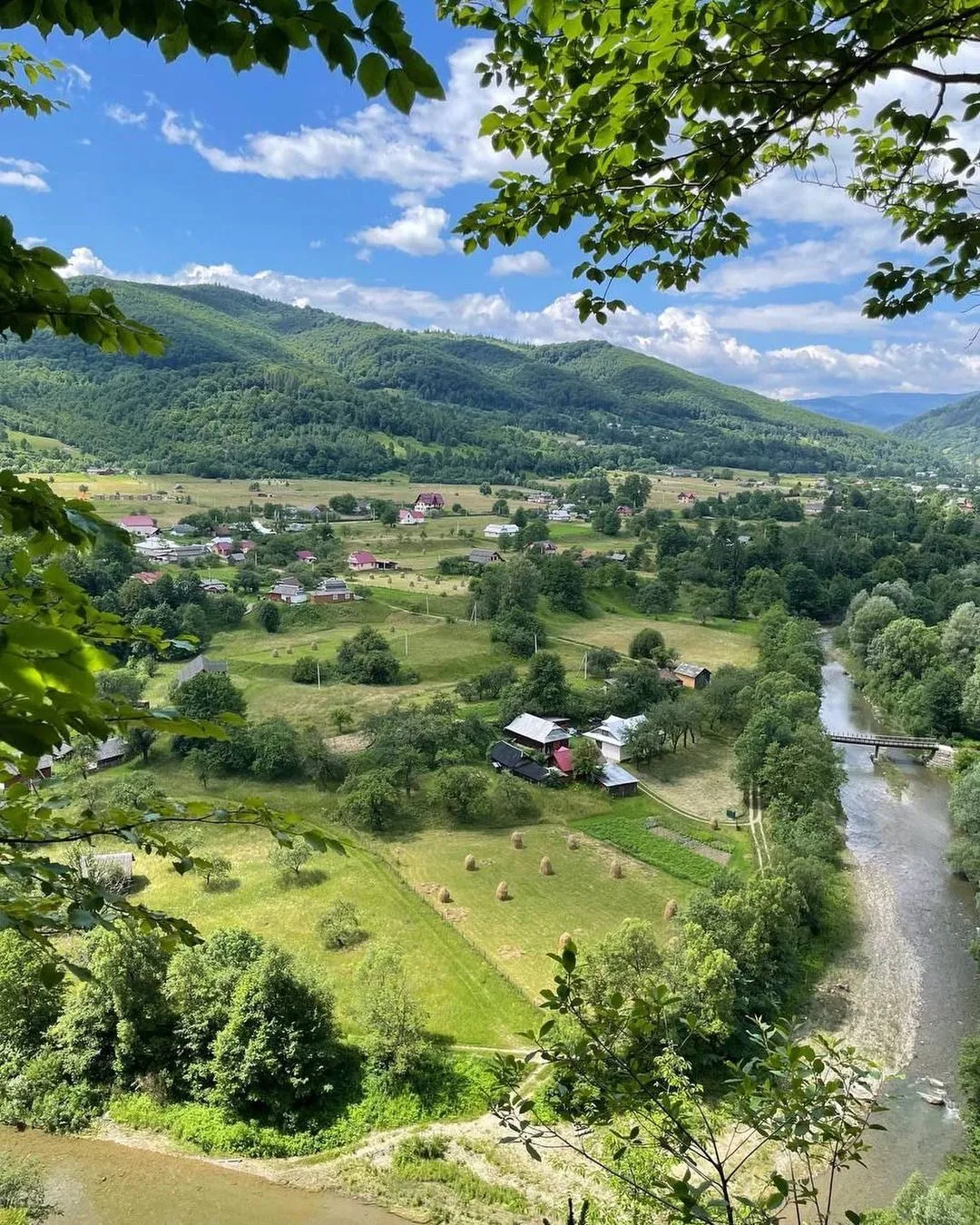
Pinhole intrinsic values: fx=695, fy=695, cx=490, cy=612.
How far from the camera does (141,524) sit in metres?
75.4

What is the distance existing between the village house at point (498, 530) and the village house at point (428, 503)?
1363 centimetres

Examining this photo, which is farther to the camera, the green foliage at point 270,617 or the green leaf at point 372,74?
the green foliage at point 270,617

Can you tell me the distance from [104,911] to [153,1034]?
1767 centimetres

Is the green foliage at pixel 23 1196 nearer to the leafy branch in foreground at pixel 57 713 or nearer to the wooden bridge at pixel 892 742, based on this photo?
Result: the leafy branch in foreground at pixel 57 713

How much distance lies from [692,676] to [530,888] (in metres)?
24.7

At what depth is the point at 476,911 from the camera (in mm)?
23312

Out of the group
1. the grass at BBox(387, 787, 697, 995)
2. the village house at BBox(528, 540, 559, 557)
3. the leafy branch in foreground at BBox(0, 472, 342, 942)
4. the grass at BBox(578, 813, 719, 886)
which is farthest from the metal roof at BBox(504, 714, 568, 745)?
the village house at BBox(528, 540, 559, 557)

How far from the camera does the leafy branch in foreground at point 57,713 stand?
1506 millimetres

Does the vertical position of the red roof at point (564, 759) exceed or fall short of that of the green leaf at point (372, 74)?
it falls short

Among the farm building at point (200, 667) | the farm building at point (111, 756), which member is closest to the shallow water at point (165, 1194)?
the farm building at point (111, 756)

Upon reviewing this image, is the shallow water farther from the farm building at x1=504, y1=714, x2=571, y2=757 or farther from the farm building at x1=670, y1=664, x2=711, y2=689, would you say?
the farm building at x1=670, y1=664, x2=711, y2=689

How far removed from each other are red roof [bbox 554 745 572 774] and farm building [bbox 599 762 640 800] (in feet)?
5.14

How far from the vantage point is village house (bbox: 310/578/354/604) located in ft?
188

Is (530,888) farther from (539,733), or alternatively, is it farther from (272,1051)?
(272,1051)
